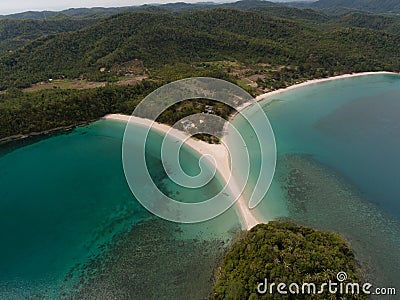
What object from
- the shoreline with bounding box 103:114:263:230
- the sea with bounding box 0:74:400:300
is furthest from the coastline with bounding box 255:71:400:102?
the shoreline with bounding box 103:114:263:230

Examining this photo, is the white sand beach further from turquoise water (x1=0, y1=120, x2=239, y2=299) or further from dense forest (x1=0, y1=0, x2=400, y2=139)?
dense forest (x1=0, y1=0, x2=400, y2=139)

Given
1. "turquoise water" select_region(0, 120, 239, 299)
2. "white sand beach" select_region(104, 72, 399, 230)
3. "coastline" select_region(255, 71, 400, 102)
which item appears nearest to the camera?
"turquoise water" select_region(0, 120, 239, 299)

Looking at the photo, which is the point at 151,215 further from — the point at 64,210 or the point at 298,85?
the point at 298,85

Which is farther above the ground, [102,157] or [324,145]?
[102,157]

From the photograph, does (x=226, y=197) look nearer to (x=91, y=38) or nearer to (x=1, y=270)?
(x=1, y=270)

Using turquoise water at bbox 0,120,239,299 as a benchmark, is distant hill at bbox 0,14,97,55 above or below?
above

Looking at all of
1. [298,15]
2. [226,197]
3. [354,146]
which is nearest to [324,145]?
[354,146]
